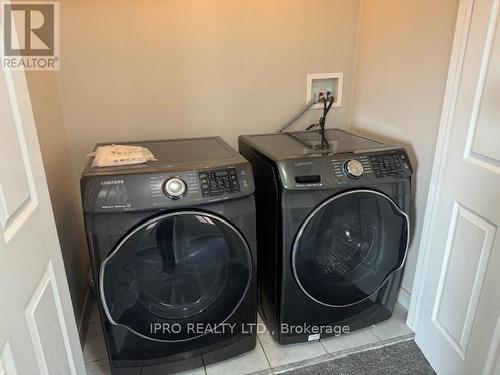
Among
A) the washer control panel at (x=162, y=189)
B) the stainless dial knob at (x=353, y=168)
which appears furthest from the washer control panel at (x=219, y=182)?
the stainless dial knob at (x=353, y=168)

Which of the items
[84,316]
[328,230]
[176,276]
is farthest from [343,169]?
[84,316]

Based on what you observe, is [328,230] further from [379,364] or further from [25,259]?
[25,259]

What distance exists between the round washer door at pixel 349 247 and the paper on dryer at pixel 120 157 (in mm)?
683

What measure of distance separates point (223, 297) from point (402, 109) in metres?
1.24

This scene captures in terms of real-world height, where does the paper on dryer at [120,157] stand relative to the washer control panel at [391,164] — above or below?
above

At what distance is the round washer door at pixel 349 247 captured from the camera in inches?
60.4

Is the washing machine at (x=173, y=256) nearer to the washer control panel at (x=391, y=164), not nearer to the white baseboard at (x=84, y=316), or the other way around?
the white baseboard at (x=84, y=316)

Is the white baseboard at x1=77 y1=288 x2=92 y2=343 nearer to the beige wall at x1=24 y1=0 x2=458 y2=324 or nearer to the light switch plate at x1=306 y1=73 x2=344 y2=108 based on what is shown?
the beige wall at x1=24 y1=0 x2=458 y2=324

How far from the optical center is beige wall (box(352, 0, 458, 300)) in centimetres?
160

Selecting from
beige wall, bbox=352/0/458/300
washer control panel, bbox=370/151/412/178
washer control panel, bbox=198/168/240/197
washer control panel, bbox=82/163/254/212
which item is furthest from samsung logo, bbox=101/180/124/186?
beige wall, bbox=352/0/458/300

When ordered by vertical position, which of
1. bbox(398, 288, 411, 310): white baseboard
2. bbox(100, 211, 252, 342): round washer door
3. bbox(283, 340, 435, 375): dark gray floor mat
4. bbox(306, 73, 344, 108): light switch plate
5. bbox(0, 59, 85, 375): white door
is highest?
bbox(306, 73, 344, 108): light switch plate

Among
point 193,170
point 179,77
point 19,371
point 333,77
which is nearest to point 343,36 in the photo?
point 333,77

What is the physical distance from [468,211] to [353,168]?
444 mm

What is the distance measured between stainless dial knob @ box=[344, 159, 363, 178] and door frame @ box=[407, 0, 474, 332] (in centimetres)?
33
